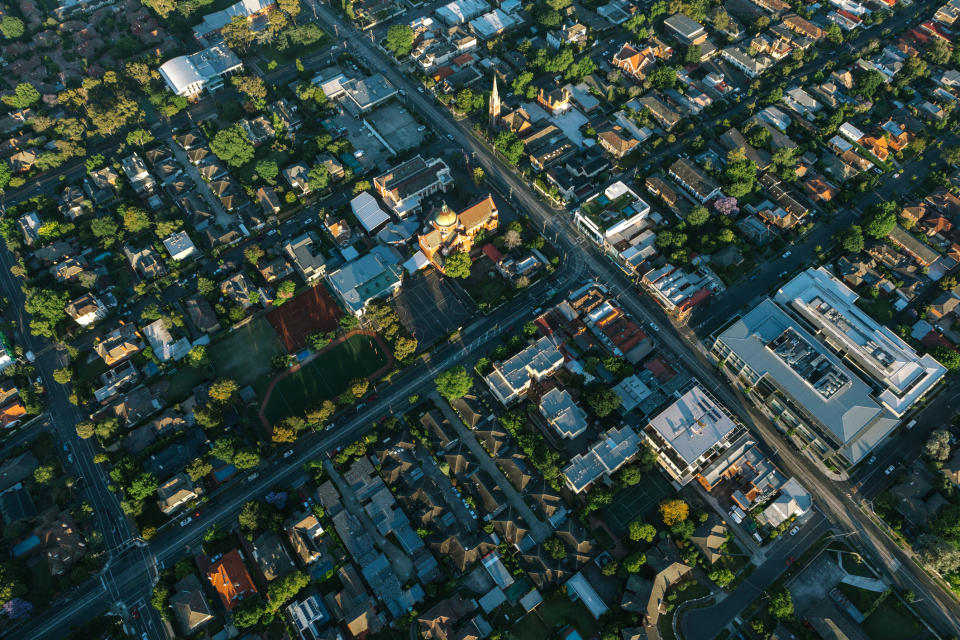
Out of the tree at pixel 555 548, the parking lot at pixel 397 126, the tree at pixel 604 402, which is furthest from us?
the parking lot at pixel 397 126

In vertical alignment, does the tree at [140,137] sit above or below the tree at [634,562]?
above

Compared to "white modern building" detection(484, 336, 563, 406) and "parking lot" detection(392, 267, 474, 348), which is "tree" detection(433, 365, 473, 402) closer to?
"white modern building" detection(484, 336, 563, 406)

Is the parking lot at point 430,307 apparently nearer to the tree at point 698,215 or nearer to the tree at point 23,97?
the tree at point 698,215

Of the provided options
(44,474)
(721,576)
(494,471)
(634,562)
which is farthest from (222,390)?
(721,576)

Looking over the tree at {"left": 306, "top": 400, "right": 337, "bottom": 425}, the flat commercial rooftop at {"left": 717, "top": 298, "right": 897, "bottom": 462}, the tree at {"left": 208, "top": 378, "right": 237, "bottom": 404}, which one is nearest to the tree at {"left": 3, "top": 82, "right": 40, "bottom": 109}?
the tree at {"left": 208, "top": 378, "right": 237, "bottom": 404}

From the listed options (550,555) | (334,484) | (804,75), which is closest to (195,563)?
(334,484)

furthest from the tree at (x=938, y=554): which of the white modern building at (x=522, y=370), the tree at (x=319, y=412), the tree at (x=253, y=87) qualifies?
the tree at (x=253, y=87)

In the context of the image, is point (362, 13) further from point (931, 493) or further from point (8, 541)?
point (931, 493)
